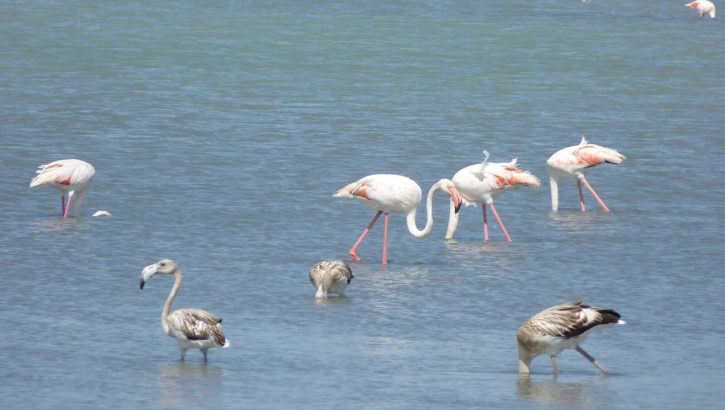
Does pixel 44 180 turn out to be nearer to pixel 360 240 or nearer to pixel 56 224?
pixel 56 224

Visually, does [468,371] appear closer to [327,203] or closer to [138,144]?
[327,203]

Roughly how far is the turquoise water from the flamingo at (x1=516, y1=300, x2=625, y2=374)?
0.25 meters

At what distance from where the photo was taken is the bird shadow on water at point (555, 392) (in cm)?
927

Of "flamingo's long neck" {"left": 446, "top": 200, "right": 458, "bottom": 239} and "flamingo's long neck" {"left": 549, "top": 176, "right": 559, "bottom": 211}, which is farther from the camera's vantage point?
"flamingo's long neck" {"left": 549, "top": 176, "right": 559, "bottom": 211}

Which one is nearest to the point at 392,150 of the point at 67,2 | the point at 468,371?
the point at 468,371

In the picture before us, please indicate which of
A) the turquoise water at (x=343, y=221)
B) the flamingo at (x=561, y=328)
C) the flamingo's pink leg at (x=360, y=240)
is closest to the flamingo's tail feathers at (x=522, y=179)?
the turquoise water at (x=343, y=221)

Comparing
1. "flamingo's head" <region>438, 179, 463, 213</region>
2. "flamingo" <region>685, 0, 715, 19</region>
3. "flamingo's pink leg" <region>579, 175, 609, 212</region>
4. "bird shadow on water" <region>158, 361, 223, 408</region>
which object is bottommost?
"bird shadow on water" <region>158, 361, 223, 408</region>

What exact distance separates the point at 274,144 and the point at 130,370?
9.26m

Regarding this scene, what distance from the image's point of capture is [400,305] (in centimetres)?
1174

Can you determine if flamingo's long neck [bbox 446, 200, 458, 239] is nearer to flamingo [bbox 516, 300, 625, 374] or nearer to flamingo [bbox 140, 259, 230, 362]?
flamingo [bbox 516, 300, 625, 374]

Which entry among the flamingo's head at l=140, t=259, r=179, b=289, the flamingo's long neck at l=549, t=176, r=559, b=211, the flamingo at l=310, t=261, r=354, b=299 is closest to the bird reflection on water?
the flamingo at l=310, t=261, r=354, b=299

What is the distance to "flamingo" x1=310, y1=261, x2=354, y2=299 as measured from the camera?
11633mm

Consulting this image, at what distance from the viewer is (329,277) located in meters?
11.6

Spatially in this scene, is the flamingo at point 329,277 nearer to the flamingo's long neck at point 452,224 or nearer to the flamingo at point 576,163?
the flamingo's long neck at point 452,224
